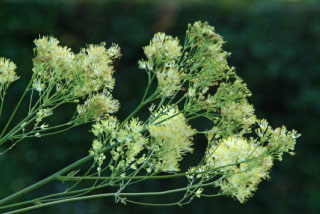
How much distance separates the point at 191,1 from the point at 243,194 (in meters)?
3.99

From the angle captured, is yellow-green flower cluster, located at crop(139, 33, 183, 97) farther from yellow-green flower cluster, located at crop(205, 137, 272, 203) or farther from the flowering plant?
yellow-green flower cluster, located at crop(205, 137, 272, 203)

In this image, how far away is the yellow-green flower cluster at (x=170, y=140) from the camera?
1.36 m

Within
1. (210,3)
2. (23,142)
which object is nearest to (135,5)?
(210,3)

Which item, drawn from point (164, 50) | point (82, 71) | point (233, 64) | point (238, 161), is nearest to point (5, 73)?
point (82, 71)

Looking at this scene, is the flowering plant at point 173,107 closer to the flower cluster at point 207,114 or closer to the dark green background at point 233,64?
the flower cluster at point 207,114

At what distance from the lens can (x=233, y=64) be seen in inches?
205

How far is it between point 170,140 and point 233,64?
3.96 m

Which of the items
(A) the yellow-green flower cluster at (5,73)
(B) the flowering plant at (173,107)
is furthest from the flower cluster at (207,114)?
(A) the yellow-green flower cluster at (5,73)

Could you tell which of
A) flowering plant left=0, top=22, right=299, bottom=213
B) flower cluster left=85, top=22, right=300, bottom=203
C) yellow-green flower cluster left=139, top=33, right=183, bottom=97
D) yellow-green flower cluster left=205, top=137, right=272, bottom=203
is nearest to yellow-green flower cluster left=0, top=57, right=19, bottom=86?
flowering plant left=0, top=22, right=299, bottom=213

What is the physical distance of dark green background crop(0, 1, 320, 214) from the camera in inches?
202

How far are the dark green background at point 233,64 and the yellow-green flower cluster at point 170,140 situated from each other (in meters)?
3.65

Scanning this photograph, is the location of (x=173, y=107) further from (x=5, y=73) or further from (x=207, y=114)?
(x=5, y=73)

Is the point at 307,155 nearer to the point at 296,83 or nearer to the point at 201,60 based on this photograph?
the point at 296,83

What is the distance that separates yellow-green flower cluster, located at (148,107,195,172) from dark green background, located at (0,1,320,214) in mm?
3651
